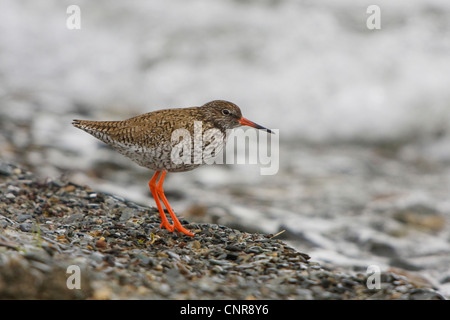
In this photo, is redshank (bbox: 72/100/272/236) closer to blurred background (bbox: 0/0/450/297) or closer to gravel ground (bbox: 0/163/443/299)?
gravel ground (bbox: 0/163/443/299)

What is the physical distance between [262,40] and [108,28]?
23.0 feet

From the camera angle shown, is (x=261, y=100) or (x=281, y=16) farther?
(x=281, y=16)

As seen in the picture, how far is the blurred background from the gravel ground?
3.25m

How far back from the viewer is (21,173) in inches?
328

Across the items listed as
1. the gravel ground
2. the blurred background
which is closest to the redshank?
the gravel ground

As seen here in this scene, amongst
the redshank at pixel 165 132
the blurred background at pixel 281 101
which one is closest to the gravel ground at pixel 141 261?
the redshank at pixel 165 132

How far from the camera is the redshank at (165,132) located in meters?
6.46

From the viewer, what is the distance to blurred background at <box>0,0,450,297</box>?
11.3 meters

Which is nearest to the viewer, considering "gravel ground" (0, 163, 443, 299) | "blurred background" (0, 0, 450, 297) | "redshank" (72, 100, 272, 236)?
"gravel ground" (0, 163, 443, 299)

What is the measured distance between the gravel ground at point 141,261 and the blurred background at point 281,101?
325 centimetres

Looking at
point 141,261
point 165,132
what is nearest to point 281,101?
point 165,132

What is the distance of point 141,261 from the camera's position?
18.1ft

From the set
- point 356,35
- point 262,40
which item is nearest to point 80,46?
point 262,40

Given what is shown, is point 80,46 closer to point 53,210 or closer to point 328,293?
point 53,210
